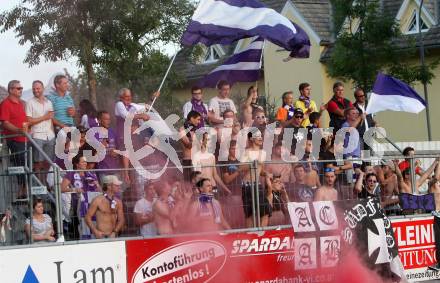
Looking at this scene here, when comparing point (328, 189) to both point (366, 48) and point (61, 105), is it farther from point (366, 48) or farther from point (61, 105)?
point (366, 48)

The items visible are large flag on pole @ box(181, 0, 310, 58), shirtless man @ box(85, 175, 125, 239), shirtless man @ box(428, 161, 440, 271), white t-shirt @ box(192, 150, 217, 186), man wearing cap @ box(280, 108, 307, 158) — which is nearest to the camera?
shirtless man @ box(85, 175, 125, 239)

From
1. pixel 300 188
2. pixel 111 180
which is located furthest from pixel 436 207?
pixel 111 180

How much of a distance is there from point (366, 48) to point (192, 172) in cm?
1646

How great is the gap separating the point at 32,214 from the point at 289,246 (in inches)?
152

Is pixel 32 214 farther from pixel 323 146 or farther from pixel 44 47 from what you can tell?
pixel 44 47

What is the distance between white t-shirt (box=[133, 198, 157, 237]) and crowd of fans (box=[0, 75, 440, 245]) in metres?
0.01

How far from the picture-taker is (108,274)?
11742 mm

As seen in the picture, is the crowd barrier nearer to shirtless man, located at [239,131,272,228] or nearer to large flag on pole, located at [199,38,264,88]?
shirtless man, located at [239,131,272,228]

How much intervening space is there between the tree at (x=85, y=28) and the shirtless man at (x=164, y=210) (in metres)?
14.4

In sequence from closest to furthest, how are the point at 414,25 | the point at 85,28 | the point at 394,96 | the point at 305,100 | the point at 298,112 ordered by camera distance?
the point at 298,112
the point at 305,100
the point at 394,96
the point at 85,28
the point at 414,25

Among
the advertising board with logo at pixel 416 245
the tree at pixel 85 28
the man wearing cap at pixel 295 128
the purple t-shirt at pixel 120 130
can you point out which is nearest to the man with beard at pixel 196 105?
the purple t-shirt at pixel 120 130

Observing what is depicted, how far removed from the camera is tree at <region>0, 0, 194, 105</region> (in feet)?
87.4

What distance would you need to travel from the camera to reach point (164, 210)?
1220 centimetres

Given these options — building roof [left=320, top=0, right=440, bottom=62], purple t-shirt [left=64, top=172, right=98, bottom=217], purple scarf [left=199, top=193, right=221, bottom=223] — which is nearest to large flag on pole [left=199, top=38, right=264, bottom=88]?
purple scarf [left=199, top=193, right=221, bottom=223]
